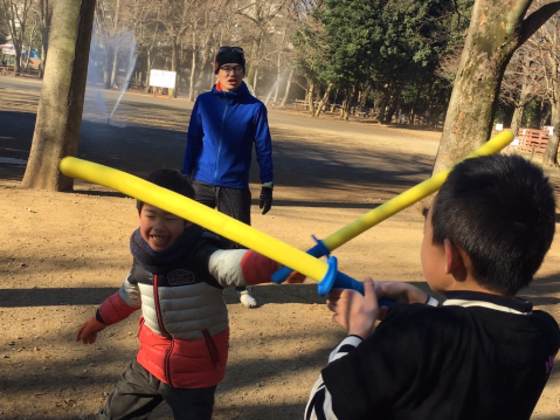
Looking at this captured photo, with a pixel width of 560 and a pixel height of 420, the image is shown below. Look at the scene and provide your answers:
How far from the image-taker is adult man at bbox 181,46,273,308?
5.04 m

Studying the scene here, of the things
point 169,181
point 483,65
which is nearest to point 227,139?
point 169,181

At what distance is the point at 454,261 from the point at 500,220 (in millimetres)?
143

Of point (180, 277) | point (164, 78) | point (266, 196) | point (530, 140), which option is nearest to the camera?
point (180, 277)

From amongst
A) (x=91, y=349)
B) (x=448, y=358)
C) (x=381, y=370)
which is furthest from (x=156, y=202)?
(x=91, y=349)

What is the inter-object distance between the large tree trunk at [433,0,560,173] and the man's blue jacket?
514 centimetres

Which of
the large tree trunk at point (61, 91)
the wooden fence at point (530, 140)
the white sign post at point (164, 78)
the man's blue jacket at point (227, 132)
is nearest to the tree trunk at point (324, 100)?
the white sign post at point (164, 78)

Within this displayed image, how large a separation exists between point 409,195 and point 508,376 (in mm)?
593

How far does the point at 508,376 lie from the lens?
1399 mm

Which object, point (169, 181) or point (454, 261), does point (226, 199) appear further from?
point (454, 261)

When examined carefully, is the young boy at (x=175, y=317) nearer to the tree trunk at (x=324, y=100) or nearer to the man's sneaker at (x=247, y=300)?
the man's sneaker at (x=247, y=300)

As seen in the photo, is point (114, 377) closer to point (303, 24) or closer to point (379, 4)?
point (379, 4)

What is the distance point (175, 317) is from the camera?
8.46 feet

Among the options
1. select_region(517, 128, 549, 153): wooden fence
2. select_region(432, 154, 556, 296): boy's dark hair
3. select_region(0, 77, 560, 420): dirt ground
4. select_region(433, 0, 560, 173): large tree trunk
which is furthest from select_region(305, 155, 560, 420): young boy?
select_region(517, 128, 549, 153): wooden fence

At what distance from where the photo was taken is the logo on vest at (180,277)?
8.32 feet
